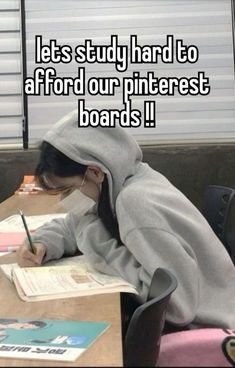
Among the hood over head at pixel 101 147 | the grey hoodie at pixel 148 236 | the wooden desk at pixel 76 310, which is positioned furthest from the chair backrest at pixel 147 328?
the hood over head at pixel 101 147

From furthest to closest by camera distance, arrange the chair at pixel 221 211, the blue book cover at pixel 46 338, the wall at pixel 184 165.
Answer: the wall at pixel 184 165 → the chair at pixel 221 211 → the blue book cover at pixel 46 338

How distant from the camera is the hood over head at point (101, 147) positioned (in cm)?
131

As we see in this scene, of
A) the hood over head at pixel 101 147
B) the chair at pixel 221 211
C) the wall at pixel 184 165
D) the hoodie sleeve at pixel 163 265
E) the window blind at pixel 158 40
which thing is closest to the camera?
the hoodie sleeve at pixel 163 265

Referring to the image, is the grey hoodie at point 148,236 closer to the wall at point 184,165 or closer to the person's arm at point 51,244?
the person's arm at point 51,244

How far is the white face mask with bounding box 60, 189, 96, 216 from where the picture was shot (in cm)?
142

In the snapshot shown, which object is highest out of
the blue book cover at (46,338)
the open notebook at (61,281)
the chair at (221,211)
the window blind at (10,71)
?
the window blind at (10,71)

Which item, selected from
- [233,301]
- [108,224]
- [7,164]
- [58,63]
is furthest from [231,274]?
[58,63]

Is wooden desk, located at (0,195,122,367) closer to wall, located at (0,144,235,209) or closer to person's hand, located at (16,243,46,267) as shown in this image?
person's hand, located at (16,243,46,267)

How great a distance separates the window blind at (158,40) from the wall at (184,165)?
21cm

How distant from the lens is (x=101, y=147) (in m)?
1.33

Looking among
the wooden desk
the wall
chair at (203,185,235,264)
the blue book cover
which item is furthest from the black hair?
the wall

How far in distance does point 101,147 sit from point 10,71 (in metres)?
2.44

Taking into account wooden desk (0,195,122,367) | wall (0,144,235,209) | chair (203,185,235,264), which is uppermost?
wall (0,144,235,209)

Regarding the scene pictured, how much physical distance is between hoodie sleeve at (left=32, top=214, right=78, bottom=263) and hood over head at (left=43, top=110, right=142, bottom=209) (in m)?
0.29
